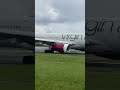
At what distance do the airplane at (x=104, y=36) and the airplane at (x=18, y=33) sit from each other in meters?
2.99

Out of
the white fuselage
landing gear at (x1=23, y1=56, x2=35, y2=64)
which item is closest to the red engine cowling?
the white fuselage

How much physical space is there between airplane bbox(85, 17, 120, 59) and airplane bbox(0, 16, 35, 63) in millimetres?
2986

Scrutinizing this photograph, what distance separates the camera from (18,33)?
16406mm

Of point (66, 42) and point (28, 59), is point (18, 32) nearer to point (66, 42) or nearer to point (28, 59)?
point (28, 59)

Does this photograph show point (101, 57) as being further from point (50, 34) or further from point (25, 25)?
point (50, 34)

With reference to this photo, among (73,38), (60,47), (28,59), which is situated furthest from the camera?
(73,38)

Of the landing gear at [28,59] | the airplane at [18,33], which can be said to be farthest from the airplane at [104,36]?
the landing gear at [28,59]

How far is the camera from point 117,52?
713 inches

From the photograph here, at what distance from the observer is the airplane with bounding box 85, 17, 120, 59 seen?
17672mm

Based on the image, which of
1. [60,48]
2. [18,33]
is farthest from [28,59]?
[60,48]

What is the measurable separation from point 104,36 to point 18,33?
15.0 feet

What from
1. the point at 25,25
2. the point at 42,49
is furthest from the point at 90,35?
the point at 42,49

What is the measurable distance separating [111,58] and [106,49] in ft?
1.95

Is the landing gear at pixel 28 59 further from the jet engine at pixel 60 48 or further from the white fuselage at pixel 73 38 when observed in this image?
the white fuselage at pixel 73 38
